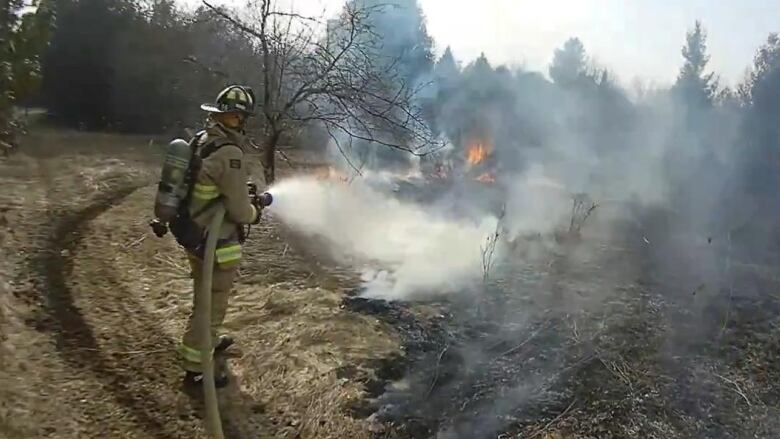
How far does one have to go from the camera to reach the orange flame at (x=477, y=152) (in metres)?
20.4

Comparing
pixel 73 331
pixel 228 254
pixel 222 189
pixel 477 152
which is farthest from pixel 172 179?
pixel 477 152

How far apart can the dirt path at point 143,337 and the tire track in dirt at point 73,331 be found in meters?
0.01

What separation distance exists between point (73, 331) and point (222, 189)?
1.89 meters

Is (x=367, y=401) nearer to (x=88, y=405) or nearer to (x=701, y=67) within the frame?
(x=88, y=405)

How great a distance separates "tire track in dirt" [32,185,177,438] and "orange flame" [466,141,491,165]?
46.7 ft

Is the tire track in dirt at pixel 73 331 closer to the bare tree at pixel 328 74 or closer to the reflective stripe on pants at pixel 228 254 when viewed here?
the reflective stripe on pants at pixel 228 254

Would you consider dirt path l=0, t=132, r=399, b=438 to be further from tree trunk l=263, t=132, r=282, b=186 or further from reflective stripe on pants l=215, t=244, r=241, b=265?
tree trunk l=263, t=132, r=282, b=186

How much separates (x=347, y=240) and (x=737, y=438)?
5766 millimetres

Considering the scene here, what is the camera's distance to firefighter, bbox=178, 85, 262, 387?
4.31 meters

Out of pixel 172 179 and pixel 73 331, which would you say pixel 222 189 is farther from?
pixel 73 331

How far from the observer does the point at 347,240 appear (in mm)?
9281

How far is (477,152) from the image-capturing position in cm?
2091

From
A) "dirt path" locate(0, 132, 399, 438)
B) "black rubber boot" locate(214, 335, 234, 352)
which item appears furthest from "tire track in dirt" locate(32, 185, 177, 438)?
"black rubber boot" locate(214, 335, 234, 352)

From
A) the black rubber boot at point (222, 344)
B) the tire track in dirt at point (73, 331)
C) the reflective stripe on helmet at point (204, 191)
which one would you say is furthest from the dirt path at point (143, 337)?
the reflective stripe on helmet at point (204, 191)
